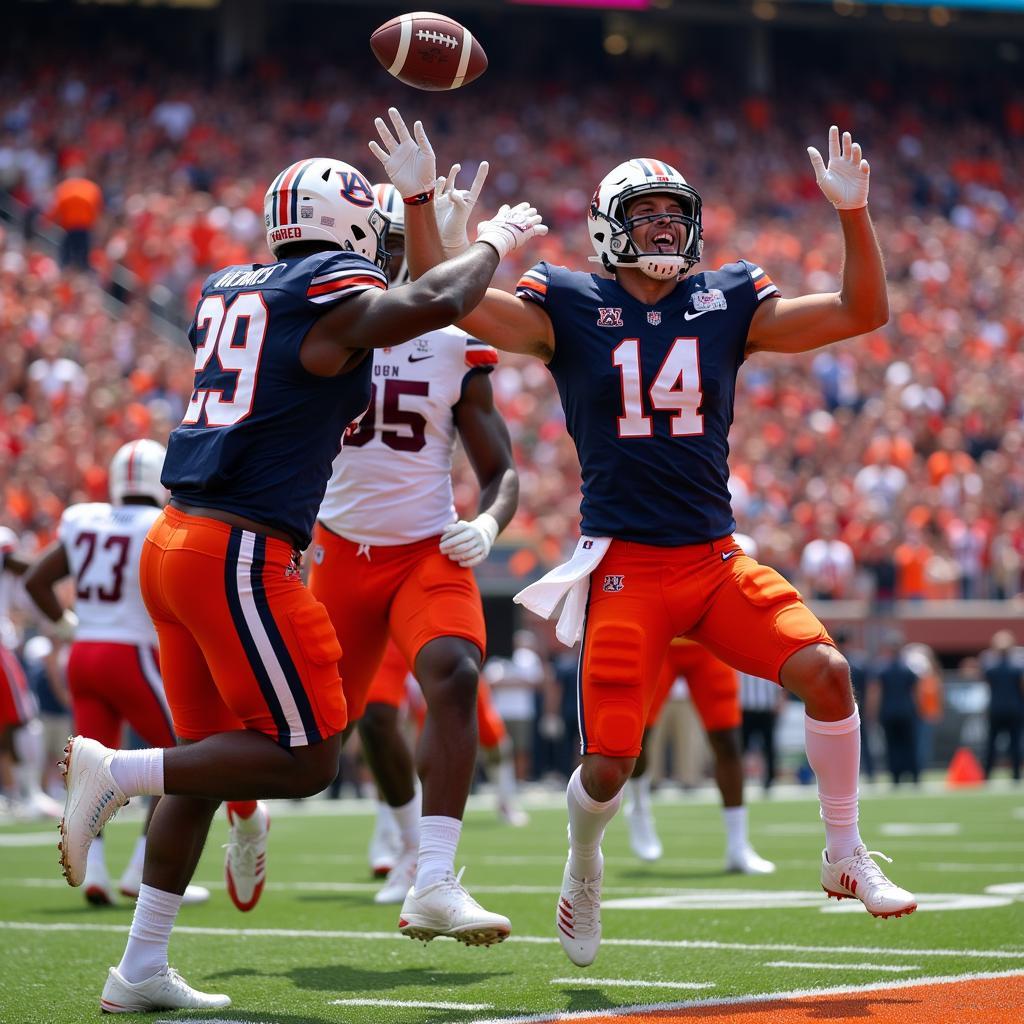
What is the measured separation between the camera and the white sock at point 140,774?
421 cm

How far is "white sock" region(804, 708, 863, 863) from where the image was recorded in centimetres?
469

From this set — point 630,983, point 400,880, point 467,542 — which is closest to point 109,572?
point 400,880

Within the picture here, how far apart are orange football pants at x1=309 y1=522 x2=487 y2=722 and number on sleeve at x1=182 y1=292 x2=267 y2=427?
1284 mm

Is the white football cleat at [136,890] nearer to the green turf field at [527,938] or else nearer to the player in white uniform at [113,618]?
the player in white uniform at [113,618]

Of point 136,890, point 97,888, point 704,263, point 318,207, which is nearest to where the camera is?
point 318,207

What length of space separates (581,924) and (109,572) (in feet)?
10.6

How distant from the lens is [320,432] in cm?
441

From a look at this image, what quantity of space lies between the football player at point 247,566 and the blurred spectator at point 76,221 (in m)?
15.5

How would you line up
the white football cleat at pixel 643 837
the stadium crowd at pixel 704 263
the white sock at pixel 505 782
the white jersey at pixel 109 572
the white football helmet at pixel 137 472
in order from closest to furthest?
the white jersey at pixel 109 572
the white football helmet at pixel 137 472
the white football cleat at pixel 643 837
the white sock at pixel 505 782
the stadium crowd at pixel 704 263

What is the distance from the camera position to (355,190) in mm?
4648

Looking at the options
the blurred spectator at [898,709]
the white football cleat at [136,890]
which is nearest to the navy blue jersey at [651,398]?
the white football cleat at [136,890]

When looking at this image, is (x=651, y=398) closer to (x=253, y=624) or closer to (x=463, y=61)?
(x=463, y=61)

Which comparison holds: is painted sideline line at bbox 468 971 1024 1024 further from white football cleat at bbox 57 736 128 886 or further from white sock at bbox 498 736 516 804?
white sock at bbox 498 736 516 804

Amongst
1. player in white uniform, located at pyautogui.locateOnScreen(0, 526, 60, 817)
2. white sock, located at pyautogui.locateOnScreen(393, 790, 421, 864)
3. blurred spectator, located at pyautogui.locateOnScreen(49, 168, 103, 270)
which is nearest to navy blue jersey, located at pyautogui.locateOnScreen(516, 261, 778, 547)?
white sock, located at pyautogui.locateOnScreen(393, 790, 421, 864)
